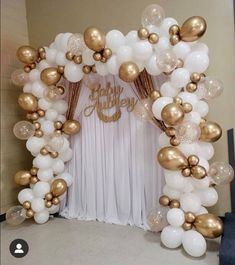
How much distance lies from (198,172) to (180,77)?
2.55 feet

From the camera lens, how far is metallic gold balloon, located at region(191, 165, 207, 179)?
2.33 m

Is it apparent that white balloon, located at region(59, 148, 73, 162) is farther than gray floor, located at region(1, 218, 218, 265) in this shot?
Yes

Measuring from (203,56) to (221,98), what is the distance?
2.07 feet

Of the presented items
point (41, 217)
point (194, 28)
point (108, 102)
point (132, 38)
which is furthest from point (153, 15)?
point (41, 217)

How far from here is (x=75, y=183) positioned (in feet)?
11.1

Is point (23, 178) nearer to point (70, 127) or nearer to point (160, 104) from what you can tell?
point (70, 127)

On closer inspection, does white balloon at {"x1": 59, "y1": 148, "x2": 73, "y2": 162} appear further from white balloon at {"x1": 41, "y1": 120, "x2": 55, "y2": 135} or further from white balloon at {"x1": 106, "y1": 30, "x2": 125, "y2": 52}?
white balloon at {"x1": 106, "y1": 30, "x2": 125, "y2": 52}

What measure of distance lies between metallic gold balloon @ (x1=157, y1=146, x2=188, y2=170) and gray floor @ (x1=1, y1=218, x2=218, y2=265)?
74 centimetres

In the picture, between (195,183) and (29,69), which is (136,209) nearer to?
(195,183)

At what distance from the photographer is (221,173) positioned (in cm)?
236

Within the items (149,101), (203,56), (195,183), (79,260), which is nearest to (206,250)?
(195,183)

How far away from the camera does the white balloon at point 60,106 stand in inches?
122

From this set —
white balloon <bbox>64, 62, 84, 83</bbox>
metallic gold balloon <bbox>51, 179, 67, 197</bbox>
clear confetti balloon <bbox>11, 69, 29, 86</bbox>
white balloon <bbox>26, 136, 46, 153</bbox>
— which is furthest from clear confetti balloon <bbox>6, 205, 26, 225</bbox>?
white balloon <bbox>64, 62, 84, 83</bbox>

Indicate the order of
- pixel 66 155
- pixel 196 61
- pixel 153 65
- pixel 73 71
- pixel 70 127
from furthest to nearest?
pixel 66 155 → pixel 70 127 → pixel 73 71 → pixel 153 65 → pixel 196 61
